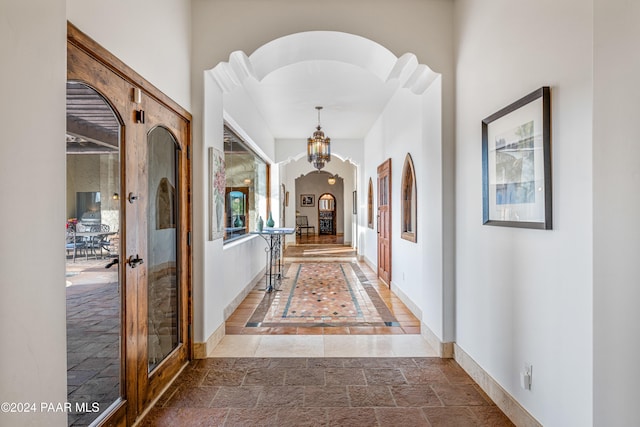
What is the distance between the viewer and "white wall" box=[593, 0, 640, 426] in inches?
56.5

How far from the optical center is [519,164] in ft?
6.87

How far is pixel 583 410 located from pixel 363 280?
5.20 m

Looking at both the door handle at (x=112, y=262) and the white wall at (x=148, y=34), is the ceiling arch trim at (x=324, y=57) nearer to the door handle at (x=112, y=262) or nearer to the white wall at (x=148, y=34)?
the white wall at (x=148, y=34)

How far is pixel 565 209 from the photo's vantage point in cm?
175

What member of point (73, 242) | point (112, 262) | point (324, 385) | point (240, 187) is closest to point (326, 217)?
point (240, 187)

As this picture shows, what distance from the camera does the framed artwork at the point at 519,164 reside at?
Answer: 1.86 metres

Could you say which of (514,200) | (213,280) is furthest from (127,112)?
(514,200)

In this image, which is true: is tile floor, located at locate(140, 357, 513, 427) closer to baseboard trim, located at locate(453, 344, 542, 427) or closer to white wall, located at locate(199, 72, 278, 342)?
baseboard trim, located at locate(453, 344, 542, 427)

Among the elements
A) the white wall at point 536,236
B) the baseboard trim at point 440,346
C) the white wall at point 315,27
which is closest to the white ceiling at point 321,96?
the white wall at point 315,27

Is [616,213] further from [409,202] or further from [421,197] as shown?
[409,202]

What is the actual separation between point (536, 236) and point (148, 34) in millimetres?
2700

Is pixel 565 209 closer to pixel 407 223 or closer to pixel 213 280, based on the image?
Result: pixel 213 280

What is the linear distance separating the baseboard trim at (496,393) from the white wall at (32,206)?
2.36m

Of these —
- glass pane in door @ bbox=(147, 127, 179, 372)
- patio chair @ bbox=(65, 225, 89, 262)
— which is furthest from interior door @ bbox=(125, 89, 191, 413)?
patio chair @ bbox=(65, 225, 89, 262)
